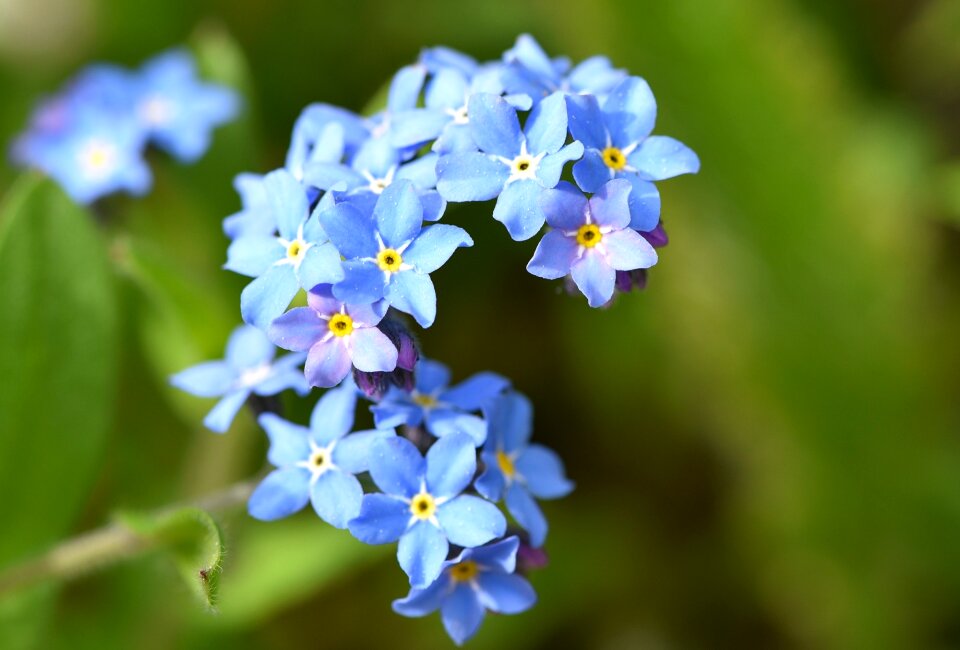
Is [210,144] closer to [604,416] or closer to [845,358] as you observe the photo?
[604,416]

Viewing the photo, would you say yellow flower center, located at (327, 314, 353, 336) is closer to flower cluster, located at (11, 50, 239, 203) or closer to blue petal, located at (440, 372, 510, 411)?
blue petal, located at (440, 372, 510, 411)

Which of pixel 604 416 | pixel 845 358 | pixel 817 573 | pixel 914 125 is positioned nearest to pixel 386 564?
pixel 604 416

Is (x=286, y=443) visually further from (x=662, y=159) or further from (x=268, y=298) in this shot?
(x=662, y=159)

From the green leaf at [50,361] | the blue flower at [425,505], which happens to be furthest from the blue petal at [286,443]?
the green leaf at [50,361]

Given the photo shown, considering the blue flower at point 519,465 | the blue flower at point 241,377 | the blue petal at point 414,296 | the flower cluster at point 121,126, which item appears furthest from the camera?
the flower cluster at point 121,126

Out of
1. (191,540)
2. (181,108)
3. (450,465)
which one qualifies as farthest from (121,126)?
(450,465)

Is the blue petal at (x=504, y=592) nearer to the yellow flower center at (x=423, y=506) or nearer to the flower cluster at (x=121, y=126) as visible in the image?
the yellow flower center at (x=423, y=506)

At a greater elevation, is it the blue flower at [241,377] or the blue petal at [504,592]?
the blue petal at [504,592]
